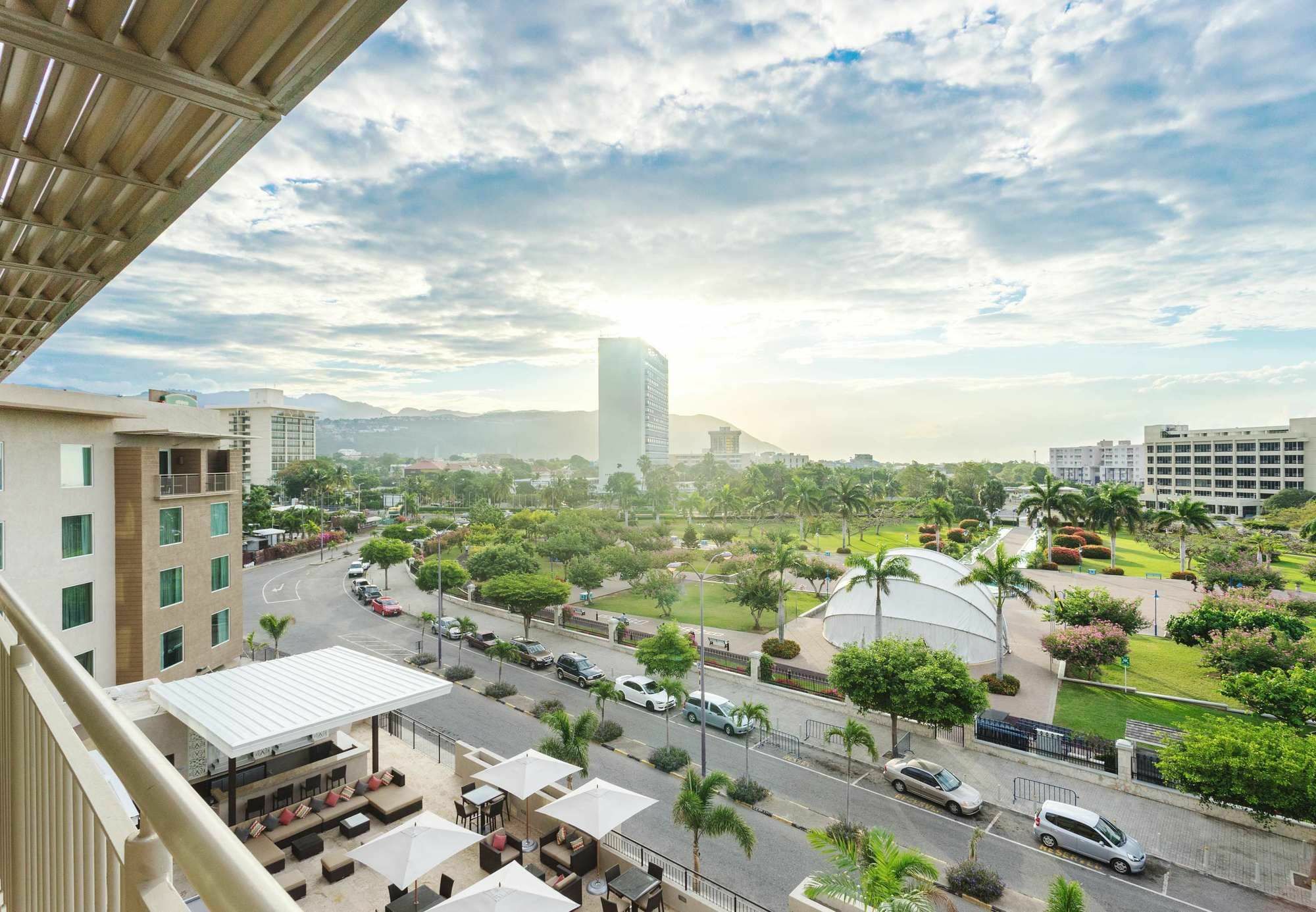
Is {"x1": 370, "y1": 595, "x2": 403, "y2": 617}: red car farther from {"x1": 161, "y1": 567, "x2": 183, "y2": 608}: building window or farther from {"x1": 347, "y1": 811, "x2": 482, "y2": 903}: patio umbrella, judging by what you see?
{"x1": 347, "y1": 811, "x2": 482, "y2": 903}: patio umbrella

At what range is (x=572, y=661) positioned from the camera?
28.5 meters

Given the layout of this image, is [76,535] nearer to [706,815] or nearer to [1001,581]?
[706,815]

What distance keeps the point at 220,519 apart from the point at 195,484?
1980 mm

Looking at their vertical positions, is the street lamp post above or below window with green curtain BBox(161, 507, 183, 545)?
below

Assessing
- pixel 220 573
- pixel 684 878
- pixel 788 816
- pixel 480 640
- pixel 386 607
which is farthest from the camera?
pixel 386 607

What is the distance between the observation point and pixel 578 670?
92.2 feet

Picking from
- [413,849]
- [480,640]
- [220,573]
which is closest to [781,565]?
Answer: [480,640]

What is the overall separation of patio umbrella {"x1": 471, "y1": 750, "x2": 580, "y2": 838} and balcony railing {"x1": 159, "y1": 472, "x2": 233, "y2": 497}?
48.7 ft

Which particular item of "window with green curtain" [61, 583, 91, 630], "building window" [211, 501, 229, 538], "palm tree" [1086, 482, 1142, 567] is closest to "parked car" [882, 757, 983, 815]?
"building window" [211, 501, 229, 538]

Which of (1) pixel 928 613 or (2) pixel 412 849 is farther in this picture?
(1) pixel 928 613

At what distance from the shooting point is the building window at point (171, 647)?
73.6 ft

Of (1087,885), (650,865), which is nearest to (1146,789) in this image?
(1087,885)

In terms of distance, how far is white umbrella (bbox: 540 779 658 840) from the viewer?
1353 cm

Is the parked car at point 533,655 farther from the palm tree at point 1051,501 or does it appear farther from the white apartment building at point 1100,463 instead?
the white apartment building at point 1100,463
